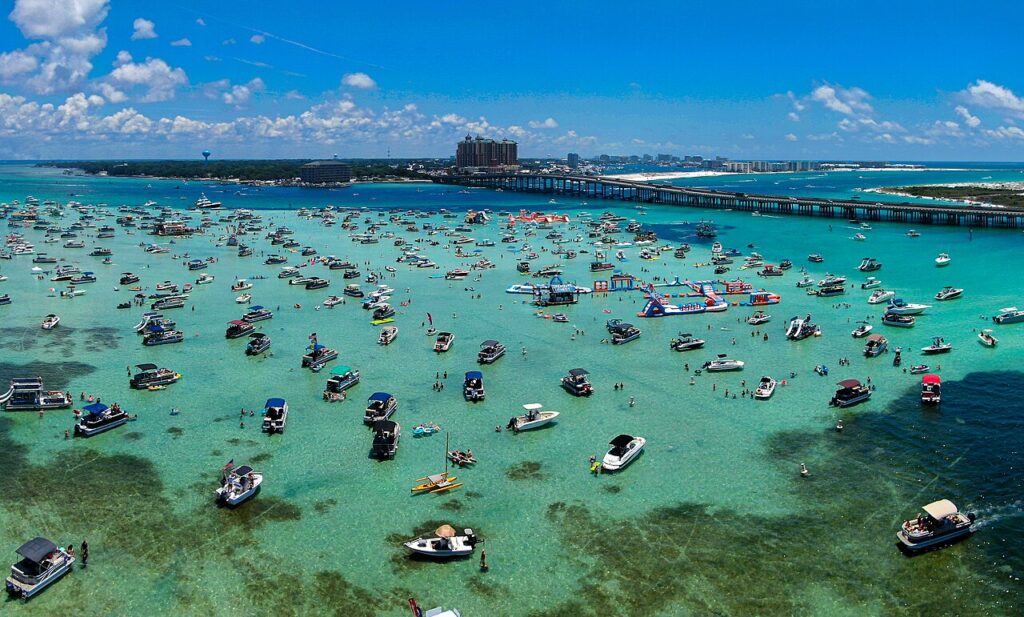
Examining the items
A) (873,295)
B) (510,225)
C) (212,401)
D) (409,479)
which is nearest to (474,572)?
(409,479)

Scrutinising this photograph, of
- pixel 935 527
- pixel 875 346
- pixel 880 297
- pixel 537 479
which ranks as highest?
pixel 880 297

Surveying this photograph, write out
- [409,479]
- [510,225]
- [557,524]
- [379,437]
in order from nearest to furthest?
[557,524], [409,479], [379,437], [510,225]

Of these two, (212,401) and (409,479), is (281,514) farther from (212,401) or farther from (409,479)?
(212,401)

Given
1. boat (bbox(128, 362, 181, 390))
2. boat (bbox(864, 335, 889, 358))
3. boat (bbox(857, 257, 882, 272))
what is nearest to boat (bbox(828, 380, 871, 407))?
boat (bbox(864, 335, 889, 358))

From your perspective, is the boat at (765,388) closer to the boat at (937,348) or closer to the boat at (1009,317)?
the boat at (937,348)

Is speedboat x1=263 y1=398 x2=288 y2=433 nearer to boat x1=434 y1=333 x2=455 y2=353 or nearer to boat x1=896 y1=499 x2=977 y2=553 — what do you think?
boat x1=434 y1=333 x2=455 y2=353

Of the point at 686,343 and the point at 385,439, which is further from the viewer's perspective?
the point at 686,343

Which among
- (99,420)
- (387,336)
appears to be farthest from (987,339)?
(99,420)

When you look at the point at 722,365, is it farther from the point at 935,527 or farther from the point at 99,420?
the point at 99,420
